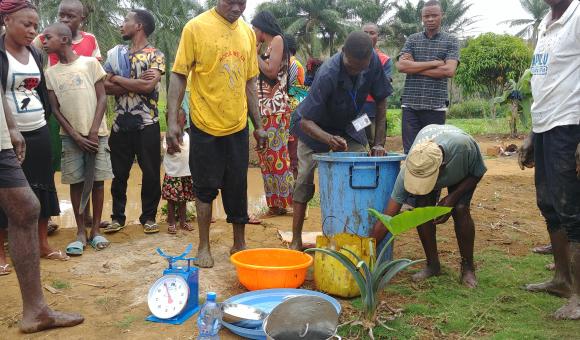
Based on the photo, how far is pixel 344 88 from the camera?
13.0 ft

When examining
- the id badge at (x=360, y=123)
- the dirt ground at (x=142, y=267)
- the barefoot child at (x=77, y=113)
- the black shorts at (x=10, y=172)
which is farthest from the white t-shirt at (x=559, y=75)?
the barefoot child at (x=77, y=113)

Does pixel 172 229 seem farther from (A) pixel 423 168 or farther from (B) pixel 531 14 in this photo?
(B) pixel 531 14

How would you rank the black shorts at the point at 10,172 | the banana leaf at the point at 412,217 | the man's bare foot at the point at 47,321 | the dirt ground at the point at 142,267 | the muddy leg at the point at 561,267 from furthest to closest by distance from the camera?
1. the muddy leg at the point at 561,267
2. the dirt ground at the point at 142,267
3. the man's bare foot at the point at 47,321
4. the black shorts at the point at 10,172
5. the banana leaf at the point at 412,217

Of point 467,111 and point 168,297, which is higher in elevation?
point 467,111

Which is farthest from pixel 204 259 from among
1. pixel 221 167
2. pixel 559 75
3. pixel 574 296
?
pixel 559 75

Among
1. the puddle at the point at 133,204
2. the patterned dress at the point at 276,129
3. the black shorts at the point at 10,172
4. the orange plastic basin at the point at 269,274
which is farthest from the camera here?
the puddle at the point at 133,204

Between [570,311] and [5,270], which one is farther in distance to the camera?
[5,270]

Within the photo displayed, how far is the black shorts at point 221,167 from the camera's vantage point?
379cm

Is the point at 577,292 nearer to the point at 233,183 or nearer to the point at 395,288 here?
the point at 395,288

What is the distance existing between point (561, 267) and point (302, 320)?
1823 mm

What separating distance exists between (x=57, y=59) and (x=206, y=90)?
1.52m

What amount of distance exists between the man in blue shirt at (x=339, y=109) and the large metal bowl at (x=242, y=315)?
145 cm

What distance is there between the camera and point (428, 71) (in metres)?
5.02

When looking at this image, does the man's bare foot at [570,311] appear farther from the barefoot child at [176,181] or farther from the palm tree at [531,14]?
the palm tree at [531,14]
